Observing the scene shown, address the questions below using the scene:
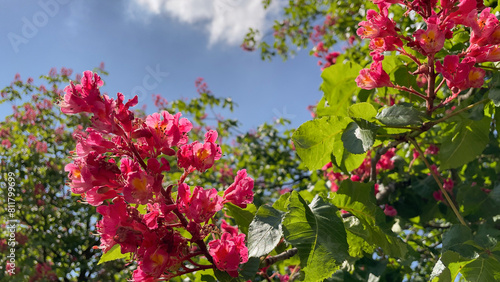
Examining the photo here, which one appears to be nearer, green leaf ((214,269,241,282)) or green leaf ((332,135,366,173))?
green leaf ((214,269,241,282))

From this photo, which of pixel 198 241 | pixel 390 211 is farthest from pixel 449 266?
pixel 390 211

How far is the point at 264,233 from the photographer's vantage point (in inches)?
35.4

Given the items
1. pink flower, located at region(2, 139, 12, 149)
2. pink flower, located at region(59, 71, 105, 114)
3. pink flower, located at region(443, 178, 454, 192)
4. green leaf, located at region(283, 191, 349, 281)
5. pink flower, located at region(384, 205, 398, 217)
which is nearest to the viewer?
green leaf, located at region(283, 191, 349, 281)

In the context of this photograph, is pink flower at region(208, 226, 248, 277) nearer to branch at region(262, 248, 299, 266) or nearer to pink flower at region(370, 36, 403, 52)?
branch at region(262, 248, 299, 266)

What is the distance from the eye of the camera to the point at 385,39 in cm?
135

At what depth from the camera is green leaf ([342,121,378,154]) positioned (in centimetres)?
106

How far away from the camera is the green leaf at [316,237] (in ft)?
2.80

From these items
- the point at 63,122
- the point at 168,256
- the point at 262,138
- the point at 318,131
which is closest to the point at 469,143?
the point at 318,131

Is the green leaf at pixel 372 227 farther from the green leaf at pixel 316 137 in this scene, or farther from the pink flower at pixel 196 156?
the pink flower at pixel 196 156

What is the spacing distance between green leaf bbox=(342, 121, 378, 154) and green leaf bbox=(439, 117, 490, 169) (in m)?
0.55

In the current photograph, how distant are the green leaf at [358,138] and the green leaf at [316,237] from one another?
22cm

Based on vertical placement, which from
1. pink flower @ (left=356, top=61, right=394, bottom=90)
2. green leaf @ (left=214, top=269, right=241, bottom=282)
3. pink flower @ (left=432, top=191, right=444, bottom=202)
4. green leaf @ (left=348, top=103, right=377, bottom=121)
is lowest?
green leaf @ (left=214, top=269, right=241, bottom=282)

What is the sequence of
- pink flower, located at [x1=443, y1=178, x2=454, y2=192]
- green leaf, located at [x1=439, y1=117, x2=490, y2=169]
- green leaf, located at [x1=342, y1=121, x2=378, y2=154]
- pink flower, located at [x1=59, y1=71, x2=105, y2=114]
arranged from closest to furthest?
1. pink flower, located at [x1=59, y1=71, x2=105, y2=114]
2. green leaf, located at [x1=342, y1=121, x2=378, y2=154]
3. green leaf, located at [x1=439, y1=117, x2=490, y2=169]
4. pink flower, located at [x1=443, y1=178, x2=454, y2=192]

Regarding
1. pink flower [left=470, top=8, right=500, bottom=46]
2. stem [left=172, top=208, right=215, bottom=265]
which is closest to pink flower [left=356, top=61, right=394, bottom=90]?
pink flower [left=470, top=8, right=500, bottom=46]
